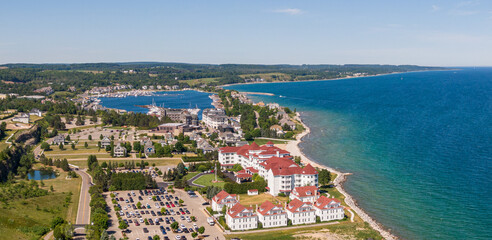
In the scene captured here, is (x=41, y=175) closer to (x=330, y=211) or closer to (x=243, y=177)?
→ (x=243, y=177)

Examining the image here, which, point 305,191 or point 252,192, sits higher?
point 305,191

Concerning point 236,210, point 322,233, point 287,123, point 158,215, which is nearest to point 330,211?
point 322,233

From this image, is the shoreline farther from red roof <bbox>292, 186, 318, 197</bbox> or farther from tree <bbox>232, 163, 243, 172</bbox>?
tree <bbox>232, 163, 243, 172</bbox>

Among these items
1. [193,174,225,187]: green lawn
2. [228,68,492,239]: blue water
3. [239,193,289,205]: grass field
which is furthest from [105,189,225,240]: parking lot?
[228,68,492,239]: blue water

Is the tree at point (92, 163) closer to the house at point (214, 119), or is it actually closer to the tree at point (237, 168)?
the tree at point (237, 168)

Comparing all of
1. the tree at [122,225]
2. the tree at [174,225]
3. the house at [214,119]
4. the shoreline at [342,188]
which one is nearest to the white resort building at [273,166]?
the shoreline at [342,188]

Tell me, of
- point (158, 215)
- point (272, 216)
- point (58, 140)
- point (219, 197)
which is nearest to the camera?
point (272, 216)
